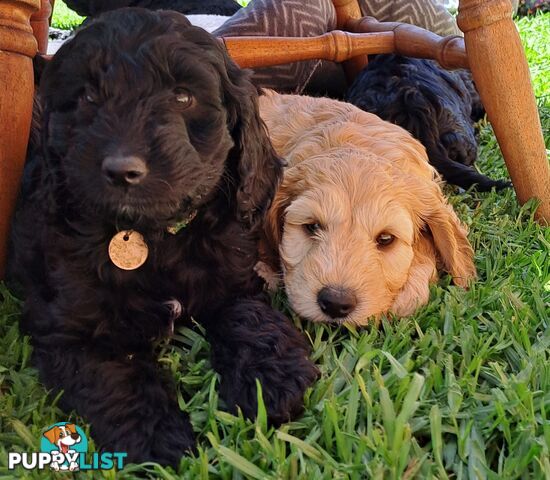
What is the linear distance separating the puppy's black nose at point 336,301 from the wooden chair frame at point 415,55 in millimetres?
1013

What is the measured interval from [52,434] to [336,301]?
819mm

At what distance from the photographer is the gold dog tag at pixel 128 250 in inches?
67.6

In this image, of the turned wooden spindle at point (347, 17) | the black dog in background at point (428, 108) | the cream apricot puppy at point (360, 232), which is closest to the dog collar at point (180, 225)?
the cream apricot puppy at point (360, 232)

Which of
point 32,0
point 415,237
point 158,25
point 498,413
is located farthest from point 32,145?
point 498,413

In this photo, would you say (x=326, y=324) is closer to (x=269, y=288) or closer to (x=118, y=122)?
(x=269, y=288)

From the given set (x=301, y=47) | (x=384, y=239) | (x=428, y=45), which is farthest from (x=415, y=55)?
(x=384, y=239)

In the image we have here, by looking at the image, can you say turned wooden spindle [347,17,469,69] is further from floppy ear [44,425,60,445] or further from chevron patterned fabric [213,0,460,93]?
floppy ear [44,425,60,445]

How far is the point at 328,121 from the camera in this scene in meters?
2.63

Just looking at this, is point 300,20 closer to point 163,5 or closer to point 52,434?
point 163,5

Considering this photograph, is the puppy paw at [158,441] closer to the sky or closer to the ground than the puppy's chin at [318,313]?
closer to the ground

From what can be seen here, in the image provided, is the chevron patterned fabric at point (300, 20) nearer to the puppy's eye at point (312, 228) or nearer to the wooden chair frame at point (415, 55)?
the wooden chair frame at point (415, 55)

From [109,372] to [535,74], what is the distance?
4550 mm

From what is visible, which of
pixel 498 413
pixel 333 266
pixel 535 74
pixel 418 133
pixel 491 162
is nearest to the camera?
pixel 498 413

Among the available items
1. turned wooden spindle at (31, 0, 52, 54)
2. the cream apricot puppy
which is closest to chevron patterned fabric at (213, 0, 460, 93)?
turned wooden spindle at (31, 0, 52, 54)
